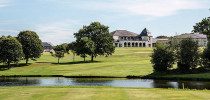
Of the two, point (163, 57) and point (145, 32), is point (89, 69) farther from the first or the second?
point (145, 32)

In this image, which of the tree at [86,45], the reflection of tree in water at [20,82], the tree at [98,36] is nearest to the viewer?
the reflection of tree in water at [20,82]

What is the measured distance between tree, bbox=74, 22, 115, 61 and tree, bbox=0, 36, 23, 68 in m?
28.6

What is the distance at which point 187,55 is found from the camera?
5775 cm

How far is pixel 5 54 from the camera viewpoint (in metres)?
78.6

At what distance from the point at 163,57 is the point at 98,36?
4892 cm

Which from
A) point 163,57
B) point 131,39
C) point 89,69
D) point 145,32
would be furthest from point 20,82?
point 145,32

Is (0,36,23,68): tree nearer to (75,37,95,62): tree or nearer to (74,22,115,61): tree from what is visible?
(75,37,95,62): tree

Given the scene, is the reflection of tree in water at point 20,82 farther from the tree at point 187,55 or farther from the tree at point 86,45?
the tree at point 86,45

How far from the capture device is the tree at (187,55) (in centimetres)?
5734

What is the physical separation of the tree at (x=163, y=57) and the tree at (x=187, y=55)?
2104 mm

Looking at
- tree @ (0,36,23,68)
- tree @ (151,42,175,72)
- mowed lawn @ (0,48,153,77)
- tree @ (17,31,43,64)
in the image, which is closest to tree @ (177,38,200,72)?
tree @ (151,42,175,72)

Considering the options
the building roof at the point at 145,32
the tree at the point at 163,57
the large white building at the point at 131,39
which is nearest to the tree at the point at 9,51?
the tree at the point at 163,57

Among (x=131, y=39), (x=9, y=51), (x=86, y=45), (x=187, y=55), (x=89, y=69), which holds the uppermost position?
(x=131, y=39)

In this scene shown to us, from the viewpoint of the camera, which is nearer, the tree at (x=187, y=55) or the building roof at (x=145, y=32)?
the tree at (x=187, y=55)
